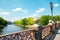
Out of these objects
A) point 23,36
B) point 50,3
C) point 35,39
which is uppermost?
point 50,3

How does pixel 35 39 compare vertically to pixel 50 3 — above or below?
below

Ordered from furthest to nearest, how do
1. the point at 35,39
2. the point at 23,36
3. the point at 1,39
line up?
1. the point at 35,39
2. the point at 23,36
3. the point at 1,39

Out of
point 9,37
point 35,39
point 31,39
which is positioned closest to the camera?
point 9,37

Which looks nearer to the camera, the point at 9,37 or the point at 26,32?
the point at 9,37

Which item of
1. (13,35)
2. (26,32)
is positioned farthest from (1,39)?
(26,32)

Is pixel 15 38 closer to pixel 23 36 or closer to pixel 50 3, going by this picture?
pixel 23 36

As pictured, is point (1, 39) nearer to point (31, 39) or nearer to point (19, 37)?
point (19, 37)

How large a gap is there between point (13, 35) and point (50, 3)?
533 inches

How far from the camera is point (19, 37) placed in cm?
557

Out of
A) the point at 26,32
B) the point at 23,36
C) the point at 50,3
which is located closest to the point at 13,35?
the point at 23,36

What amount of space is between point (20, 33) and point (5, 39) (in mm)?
1350

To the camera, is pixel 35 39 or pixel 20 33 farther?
pixel 35 39

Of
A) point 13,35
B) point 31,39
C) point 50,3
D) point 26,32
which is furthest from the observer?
point 50,3

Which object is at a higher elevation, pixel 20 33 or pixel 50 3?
pixel 50 3
